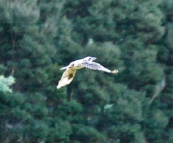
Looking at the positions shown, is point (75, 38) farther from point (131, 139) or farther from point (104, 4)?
point (131, 139)

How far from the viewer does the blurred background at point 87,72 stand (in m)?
21.2

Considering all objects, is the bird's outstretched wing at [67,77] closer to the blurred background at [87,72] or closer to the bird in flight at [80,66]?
the bird in flight at [80,66]

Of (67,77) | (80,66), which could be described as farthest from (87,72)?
(80,66)

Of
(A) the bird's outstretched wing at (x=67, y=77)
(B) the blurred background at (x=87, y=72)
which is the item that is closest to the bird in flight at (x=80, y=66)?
(A) the bird's outstretched wing at (x=67, y=77)

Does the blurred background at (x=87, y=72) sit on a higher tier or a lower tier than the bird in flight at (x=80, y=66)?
higher

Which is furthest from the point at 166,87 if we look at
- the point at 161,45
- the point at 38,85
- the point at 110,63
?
the point at 38,85

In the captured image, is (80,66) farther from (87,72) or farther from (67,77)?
(87,72)

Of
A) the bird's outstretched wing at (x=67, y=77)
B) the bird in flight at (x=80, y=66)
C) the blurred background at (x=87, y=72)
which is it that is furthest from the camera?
the blurred background at (x=87, y=72)

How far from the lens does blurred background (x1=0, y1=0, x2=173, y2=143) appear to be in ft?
69.5

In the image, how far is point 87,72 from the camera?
22.4 meters

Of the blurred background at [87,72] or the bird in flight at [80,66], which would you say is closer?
the bird in flight at [80,66]


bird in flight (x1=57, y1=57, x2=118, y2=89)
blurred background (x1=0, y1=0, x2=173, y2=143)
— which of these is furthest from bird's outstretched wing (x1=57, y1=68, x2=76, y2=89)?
blurred background (x1=0, y1=0, x2=173, y2=143)

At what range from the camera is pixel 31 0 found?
22.0 metres

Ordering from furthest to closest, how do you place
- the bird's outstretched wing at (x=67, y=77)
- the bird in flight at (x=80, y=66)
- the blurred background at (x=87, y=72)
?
1. the blurred background at (x=87, y=72)
2. the bird's outstretched wing at (x=67, y=77)
3. the bird in flight at (x=80, y=66)
